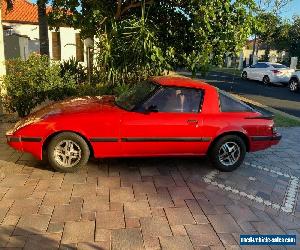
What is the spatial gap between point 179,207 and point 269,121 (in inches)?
96.8

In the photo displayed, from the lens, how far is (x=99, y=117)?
4.96m

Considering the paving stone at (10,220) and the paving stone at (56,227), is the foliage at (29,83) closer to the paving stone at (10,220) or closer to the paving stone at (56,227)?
the paving stone at (10,220)

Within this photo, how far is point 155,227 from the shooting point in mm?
3760

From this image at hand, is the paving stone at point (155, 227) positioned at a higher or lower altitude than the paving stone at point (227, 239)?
higher

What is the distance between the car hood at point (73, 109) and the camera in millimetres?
4997

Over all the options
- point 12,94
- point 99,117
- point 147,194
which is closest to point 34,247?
point 147,194

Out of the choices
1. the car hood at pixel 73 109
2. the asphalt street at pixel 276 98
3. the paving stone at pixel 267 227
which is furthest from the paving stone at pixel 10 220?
the asphalt street at pixel 276 98

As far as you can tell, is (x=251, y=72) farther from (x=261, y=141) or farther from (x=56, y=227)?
(x=56, y=227)

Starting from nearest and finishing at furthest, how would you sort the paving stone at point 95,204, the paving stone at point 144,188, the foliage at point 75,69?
the paving stone at point 95,204
the paving stone at point 144,188
the foliage at point 75,69

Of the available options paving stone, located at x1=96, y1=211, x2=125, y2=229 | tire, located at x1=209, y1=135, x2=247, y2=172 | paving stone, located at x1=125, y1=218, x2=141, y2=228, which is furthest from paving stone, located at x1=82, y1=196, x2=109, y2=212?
tire, located at x1=209, y1=135, x2=247, y2=172

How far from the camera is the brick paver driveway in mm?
3539

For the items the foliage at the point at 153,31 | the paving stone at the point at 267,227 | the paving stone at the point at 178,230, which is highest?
the foliage at the point at 153,31

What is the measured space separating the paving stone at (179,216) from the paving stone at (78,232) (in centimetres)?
96

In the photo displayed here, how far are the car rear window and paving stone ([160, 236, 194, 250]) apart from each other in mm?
2550
